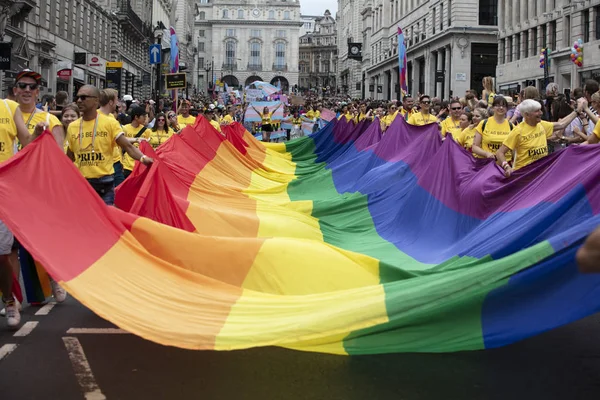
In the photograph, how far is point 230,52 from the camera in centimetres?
17625

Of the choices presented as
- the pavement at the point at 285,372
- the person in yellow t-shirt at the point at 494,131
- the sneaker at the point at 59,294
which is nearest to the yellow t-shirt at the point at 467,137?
the person in yellow t-shirt at the point at 494,131

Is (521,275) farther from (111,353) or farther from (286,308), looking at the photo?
(111,353)

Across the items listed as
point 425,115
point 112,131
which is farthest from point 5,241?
point 425,115

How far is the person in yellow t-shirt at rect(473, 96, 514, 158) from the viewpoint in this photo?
10.5 m

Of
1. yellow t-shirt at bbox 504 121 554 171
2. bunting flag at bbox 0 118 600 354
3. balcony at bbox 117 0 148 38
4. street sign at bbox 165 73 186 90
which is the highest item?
balcony at bbox 117 0 148 38

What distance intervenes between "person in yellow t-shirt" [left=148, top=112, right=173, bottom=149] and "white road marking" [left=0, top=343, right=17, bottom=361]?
7.84m

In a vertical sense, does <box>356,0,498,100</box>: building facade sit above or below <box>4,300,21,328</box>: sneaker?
above

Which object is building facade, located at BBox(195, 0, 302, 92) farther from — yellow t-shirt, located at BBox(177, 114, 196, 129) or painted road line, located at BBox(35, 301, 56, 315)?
painted road line, located at BBox(35, 301, 56, 315)

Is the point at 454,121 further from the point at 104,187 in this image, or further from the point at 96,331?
the point at 96,331

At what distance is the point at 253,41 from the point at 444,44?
117 m

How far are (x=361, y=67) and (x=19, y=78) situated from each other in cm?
11100

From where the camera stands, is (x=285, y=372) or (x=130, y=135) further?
(x=130, y=135)

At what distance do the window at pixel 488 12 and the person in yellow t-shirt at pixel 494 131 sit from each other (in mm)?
53876

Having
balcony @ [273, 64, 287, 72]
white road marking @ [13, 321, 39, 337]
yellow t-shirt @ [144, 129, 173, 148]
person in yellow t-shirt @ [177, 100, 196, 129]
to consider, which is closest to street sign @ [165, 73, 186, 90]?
person in yellow t-shirt @ [177, 100, 196, 129]
